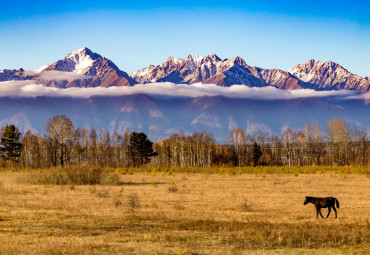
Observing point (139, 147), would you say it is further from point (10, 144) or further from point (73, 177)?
point (73, 177)

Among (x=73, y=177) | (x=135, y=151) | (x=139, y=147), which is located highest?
(x=139, y=147)

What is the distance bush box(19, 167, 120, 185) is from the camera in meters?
46.9

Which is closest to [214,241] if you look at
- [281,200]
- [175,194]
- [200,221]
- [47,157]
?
[200,221]

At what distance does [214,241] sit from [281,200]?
48.7 feet

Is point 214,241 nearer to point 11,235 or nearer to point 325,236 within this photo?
point 325,236

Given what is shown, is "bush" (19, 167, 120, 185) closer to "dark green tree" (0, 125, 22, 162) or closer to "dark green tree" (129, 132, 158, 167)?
"dark green tree" (0, 125, 22, 162)

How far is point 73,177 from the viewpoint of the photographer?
→ 47.3m

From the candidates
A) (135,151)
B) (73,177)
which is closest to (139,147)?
(135,151)

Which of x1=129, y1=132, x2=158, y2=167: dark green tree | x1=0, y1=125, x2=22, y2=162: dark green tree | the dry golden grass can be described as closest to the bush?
the dry golden grass

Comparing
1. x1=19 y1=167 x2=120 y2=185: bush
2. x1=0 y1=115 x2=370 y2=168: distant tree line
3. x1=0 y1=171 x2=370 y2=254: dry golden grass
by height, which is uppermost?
x1=0 y1=115 x2=370 y2=168: distant tree line

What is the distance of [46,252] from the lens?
15.3 metres

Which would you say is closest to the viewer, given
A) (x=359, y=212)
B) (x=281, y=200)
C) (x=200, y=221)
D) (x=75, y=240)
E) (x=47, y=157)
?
(x=75, y=240)

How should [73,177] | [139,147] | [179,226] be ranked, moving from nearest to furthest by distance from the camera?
[179,226] → [73,177] → [139,147]

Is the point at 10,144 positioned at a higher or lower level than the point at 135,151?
higher
